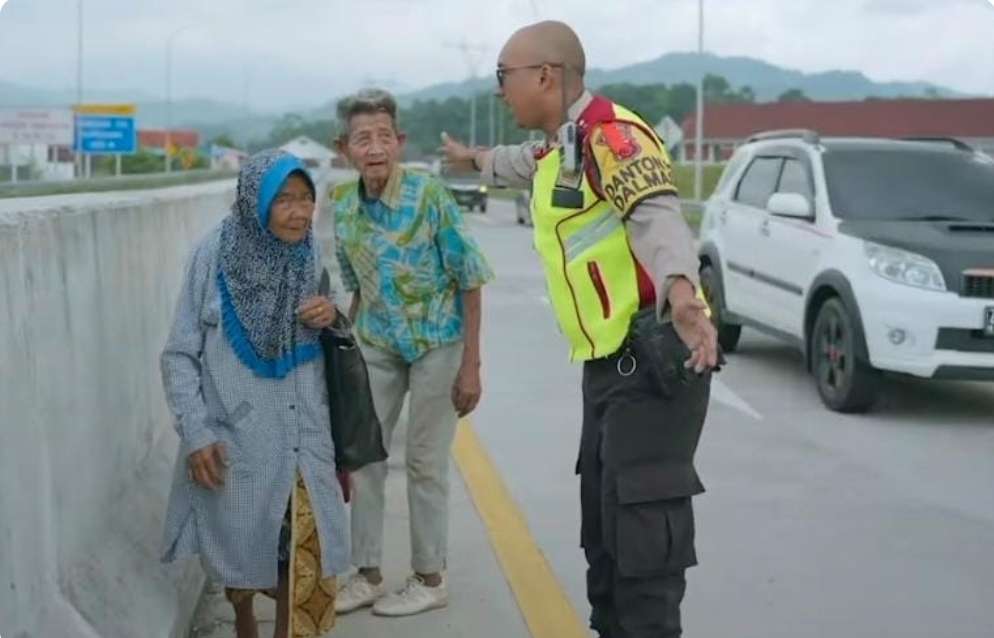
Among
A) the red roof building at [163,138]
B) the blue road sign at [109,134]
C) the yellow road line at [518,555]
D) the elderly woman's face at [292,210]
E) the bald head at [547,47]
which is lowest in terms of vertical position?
the yellow road line at [518,555]

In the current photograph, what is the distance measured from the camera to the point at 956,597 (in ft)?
18.8

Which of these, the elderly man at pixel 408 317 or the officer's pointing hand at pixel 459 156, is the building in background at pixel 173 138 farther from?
the officer's pointing hand at pixel 459 156

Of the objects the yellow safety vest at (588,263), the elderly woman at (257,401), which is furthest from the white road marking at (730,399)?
the yellow safety vest at (588,263)

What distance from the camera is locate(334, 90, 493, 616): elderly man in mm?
5152

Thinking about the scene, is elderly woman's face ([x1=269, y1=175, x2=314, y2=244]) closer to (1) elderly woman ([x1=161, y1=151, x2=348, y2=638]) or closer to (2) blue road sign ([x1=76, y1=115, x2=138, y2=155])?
(1) elderly woman ([x1=161, y1=151, x2=348, y2=638])

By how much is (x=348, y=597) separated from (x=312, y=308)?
1466 millimetres

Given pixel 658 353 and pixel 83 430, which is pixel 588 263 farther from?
pixel 83 430

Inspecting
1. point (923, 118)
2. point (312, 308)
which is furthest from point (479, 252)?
point (923, 118)

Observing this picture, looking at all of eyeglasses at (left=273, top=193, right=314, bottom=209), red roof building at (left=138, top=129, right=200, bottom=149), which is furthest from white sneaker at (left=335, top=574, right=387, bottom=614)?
red roof building at (left=138, top=129, right=200, bottom=149)

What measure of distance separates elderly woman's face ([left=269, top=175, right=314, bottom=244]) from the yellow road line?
1.74 meters

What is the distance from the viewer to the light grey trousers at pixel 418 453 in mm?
5305

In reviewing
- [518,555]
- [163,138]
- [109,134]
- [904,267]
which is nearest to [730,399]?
[904,267]

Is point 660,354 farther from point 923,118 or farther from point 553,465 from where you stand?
point 923,118

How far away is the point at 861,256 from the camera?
960cm
